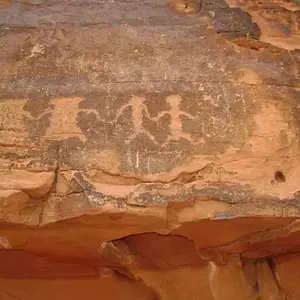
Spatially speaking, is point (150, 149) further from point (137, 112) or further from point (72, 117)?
point (72, 117)

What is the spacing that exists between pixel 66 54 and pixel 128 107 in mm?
501

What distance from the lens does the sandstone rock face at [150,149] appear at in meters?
2.66

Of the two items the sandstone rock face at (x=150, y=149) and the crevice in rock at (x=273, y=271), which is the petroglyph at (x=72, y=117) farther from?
the crevice in rock at (x=273, y=271)

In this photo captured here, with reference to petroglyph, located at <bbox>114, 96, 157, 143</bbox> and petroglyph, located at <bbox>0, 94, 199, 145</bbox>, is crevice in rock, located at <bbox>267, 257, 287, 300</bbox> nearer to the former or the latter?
petroglyph, located at <bbox>0, 94, 199, 145</bbox>

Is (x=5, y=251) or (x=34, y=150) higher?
(x=34, y=150)

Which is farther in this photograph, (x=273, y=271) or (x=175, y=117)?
(x=273, y=271)

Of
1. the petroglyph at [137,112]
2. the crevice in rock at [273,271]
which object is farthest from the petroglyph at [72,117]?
the crevice in rock at [273,271]

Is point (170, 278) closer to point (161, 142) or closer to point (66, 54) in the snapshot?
point (161, 142)

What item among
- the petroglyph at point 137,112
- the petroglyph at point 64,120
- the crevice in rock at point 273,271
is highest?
the petroglyph at point 137,112

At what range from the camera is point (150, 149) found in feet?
9.08

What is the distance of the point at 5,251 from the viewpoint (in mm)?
3049

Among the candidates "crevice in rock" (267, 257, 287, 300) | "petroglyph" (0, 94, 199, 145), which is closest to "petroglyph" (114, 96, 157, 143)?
"petroglyph" (0, 94, 199, 145)

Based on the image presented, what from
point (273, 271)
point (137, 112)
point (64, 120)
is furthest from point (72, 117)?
point (273, 271)

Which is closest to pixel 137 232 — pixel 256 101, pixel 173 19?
pixel 256 101
